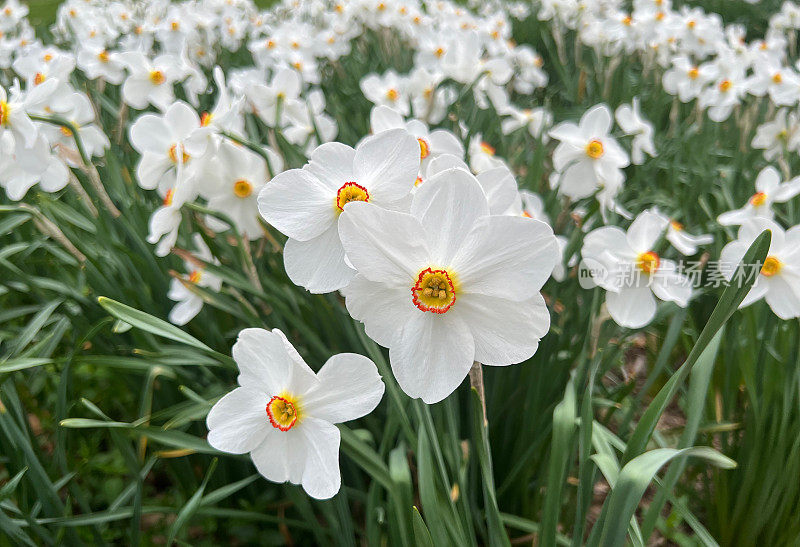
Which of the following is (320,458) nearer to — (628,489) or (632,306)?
(628,489)

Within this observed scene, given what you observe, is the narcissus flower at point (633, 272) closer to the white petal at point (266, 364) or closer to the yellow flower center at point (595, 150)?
the yellow flower center at point (595, 150)

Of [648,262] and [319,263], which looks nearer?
[319,263]

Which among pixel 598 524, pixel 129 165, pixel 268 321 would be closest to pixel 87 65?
pixel 129 165

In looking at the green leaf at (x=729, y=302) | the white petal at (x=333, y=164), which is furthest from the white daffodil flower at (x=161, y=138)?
the green leaf at (x=729, y=302)

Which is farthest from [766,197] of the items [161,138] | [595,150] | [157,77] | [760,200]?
[157,77]

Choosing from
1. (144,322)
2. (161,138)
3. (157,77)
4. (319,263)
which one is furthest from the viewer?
(157,77)

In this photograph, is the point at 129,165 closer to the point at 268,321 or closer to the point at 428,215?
the point at 268,321

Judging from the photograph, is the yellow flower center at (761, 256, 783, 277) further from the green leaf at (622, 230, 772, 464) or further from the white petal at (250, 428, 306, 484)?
the white petal at (250, 428, 306, 484)
